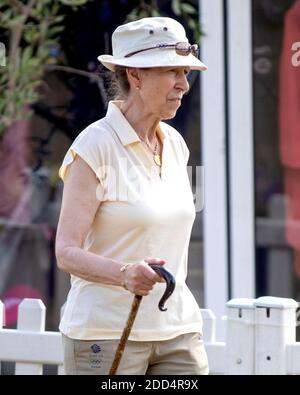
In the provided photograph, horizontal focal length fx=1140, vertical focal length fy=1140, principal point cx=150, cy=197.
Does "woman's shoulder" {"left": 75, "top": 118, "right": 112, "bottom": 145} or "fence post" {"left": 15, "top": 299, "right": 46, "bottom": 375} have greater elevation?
"woman's shoulder" {"left": 75, "top": 118, "right": 112, "bottom": 145}

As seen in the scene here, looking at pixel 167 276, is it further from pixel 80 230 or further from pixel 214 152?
pixel 214 152

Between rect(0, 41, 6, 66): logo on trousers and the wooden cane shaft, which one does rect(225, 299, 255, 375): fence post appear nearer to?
the wooden cane shaft

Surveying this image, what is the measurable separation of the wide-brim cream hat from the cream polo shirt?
0.66 feet

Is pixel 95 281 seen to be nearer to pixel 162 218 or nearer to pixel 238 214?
pixel 162 218

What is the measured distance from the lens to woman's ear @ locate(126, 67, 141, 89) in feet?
10.4

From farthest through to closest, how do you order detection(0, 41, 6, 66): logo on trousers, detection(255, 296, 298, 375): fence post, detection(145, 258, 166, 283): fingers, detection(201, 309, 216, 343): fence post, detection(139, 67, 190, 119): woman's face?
detection(0, 41, 6, 66): logo on trousers < detection(201, 309, 216, 343): fence post < detection(255, 296, 298, 375): fence post < detection(139, 67, 190, 119): woman's face < detection(145, 258, 166, 283): fingers

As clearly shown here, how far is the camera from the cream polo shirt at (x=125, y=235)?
303cm

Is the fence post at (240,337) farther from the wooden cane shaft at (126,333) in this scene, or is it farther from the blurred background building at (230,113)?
the blurred background building at (230,113)

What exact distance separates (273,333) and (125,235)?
905 millimetres

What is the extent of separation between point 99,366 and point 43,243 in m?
3.03

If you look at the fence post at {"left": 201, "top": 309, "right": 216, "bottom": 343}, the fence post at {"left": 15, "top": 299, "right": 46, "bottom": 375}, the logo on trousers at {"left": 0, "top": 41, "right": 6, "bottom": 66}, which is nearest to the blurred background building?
the logo on trousers at {"left": 0, "top": 41, "right": 6, "bottom": 66}

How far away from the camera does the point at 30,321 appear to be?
160 inches

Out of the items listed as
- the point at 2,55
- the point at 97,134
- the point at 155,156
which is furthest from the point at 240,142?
the point at 97,134

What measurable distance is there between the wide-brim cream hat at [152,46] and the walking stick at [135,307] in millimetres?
608
